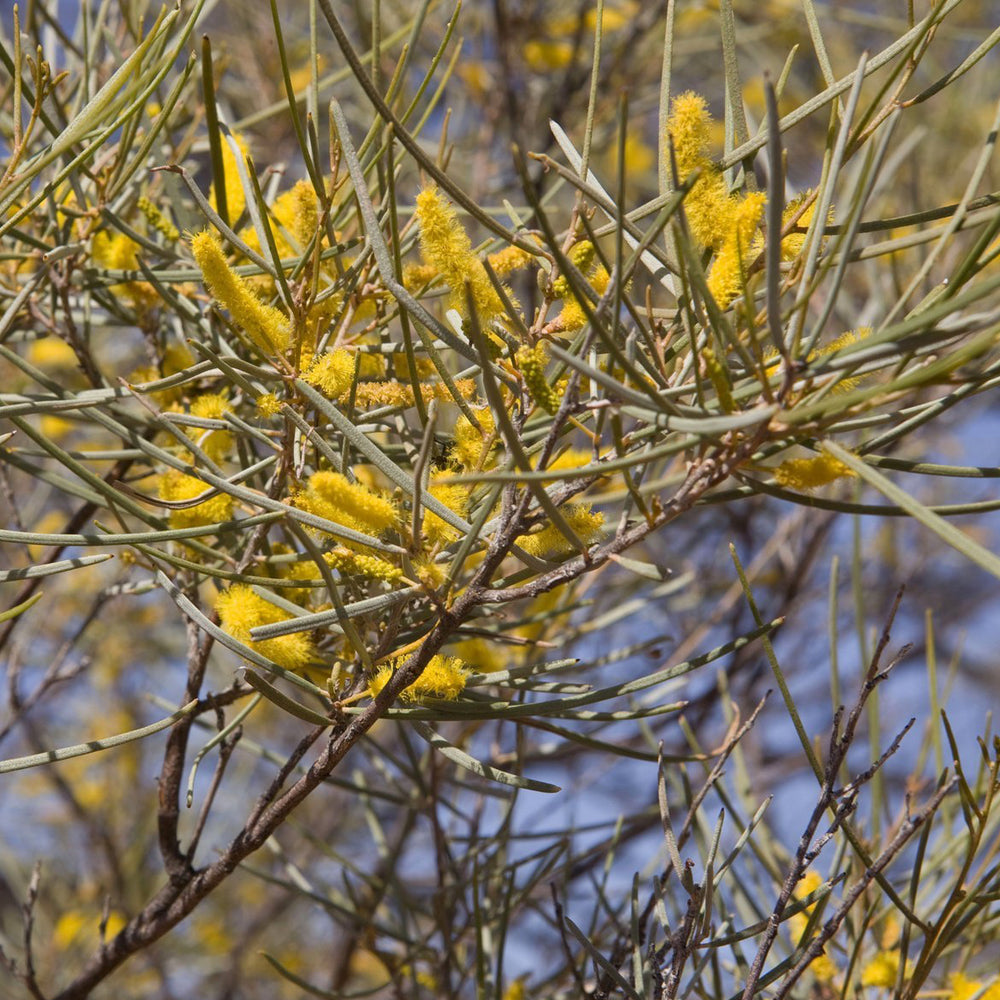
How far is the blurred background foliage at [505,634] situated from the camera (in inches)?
27.5

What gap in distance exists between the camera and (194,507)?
0.58 m

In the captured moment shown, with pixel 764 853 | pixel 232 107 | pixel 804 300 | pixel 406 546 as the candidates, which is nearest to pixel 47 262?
pixel 406 546

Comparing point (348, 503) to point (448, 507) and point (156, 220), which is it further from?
point (156, 220)

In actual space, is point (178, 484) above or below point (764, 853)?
above

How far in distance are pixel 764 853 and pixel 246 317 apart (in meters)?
0.54

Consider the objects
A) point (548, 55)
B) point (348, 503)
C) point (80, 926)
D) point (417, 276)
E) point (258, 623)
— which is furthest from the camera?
point (548, 55)

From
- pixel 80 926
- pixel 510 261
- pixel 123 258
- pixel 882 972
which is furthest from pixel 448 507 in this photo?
pixel 80 926

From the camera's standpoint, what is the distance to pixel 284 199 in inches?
26.4

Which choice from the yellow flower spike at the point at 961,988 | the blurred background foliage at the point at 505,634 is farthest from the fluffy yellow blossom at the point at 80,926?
the yellow flower spike at the point at 961,988

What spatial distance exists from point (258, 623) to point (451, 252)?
20 centimetres

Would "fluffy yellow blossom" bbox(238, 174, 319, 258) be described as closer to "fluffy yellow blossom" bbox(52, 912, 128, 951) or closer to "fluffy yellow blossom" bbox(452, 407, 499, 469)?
"fluffy yellow blossom" bbox(452, 407, 499, 469)

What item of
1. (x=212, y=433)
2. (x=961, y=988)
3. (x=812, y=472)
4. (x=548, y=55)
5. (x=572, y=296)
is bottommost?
(x=961, y=988)

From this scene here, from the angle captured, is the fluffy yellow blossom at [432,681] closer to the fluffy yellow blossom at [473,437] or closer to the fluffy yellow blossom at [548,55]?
the fluffy yellow blossom at [473,437]

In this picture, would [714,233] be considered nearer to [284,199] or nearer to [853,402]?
[853,402]
